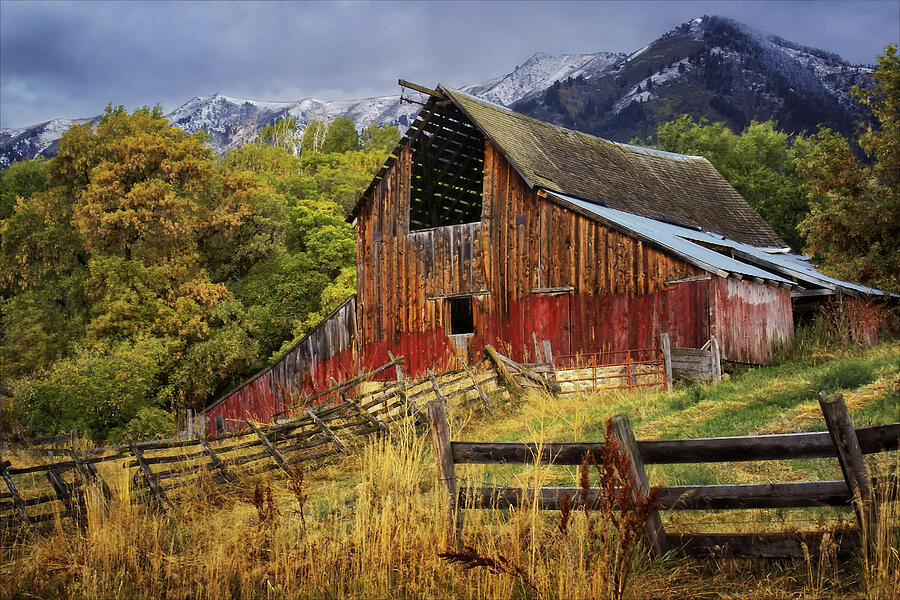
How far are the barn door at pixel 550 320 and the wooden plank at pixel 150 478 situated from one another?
1134cm

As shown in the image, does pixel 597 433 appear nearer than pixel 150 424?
Yes

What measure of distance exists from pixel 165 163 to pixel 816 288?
2451cm

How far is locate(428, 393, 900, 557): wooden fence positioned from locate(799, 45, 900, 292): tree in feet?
65.6

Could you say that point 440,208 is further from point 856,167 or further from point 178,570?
point 178,570

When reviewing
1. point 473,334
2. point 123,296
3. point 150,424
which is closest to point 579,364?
point 473,334

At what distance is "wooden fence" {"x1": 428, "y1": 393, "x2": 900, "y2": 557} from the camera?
528cm

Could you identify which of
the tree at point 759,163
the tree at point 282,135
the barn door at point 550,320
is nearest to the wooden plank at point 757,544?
the barn door at point 550,320

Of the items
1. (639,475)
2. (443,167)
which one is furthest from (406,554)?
(443,167)

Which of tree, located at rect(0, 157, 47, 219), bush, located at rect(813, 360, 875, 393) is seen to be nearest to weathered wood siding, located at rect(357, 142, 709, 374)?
bush, located at rect(813, 360, 875, 393)

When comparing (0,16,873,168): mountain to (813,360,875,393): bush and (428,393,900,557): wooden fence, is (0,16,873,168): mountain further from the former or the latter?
(428,393,900,557): wooden fence

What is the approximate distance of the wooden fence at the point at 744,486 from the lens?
17.3 ft

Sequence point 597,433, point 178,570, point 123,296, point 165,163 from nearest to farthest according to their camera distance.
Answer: point 178,570
point 597,433
point 123,296
point 165,163

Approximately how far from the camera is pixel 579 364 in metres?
18.8

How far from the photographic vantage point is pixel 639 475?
221 inches
